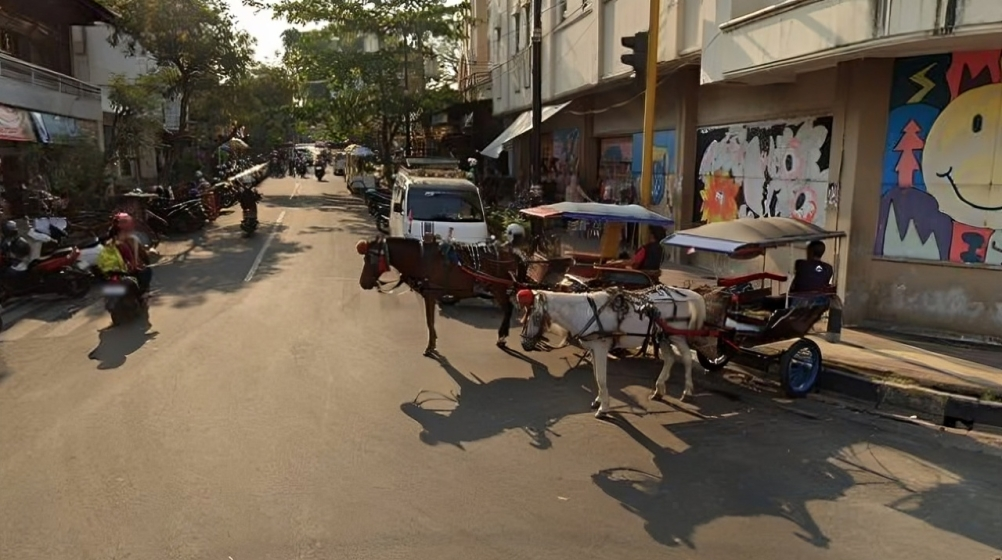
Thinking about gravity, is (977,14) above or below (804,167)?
above

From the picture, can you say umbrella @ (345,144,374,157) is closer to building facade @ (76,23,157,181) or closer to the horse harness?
building facade @ (76,23,157,181)

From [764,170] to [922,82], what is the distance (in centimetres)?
Answer: 346

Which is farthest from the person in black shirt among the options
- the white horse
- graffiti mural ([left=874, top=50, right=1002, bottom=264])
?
graffiti mural ([left=874, top=50, right=1002, bottom=264])

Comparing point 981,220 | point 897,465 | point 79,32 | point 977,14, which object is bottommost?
point 897,465

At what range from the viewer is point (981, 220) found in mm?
8750

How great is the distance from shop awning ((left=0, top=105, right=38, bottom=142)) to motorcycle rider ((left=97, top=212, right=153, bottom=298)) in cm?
887

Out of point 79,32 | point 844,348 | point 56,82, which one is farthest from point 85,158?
point 844,348

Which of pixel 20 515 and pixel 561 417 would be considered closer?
pixel 20 515

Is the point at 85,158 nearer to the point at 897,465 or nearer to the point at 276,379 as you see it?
the point at 276,379

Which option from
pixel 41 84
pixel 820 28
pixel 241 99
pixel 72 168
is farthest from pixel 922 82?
pixel 241 99

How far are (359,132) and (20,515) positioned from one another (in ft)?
123

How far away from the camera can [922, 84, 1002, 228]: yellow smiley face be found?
853 cm

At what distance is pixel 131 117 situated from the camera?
75.6 feet

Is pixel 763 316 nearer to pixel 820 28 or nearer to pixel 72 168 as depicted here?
pixel 820 28
